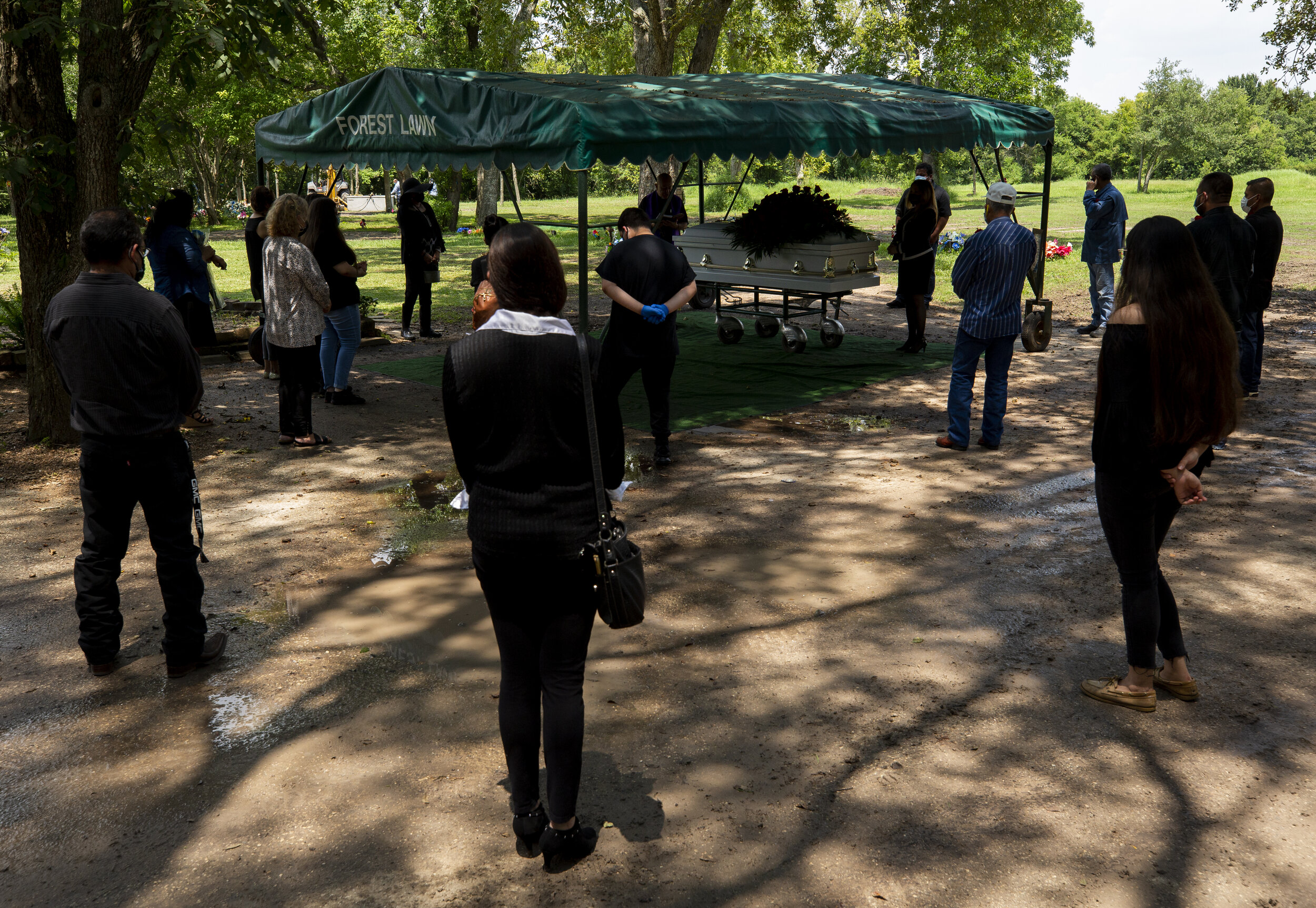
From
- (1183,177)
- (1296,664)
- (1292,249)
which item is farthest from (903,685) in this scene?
(1183,177)

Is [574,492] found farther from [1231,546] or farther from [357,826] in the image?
[1231,546]

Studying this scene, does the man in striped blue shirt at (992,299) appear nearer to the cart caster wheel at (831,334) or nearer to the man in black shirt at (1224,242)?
the man in black shirt at (1224,242)

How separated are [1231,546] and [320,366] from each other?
25.8 ft

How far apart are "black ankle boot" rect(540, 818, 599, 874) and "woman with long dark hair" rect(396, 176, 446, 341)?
9996 millimetres

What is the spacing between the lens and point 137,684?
4473 mm

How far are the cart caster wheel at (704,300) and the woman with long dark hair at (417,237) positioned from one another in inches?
150

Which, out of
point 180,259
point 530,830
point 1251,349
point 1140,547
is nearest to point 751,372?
point 1251,349

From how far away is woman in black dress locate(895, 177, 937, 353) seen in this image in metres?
11.8

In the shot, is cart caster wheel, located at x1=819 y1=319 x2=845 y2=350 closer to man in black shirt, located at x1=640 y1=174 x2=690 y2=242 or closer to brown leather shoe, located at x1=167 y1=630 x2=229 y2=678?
man in black shirt, located at x1=640 y1=174 x2=690 y2=242

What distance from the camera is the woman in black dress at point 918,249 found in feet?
38.7

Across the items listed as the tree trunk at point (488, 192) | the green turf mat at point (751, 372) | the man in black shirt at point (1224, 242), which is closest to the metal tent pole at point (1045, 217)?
the green turf mat at point (751, 372)

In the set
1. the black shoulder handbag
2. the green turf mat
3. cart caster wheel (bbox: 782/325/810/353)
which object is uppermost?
the black shoulder handbag

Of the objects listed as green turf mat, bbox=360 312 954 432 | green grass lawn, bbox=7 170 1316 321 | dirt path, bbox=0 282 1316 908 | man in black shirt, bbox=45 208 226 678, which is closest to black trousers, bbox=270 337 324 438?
dirt path, bbox=0 282 1316 908

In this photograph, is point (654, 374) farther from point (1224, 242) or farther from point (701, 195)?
point (701, 195)
